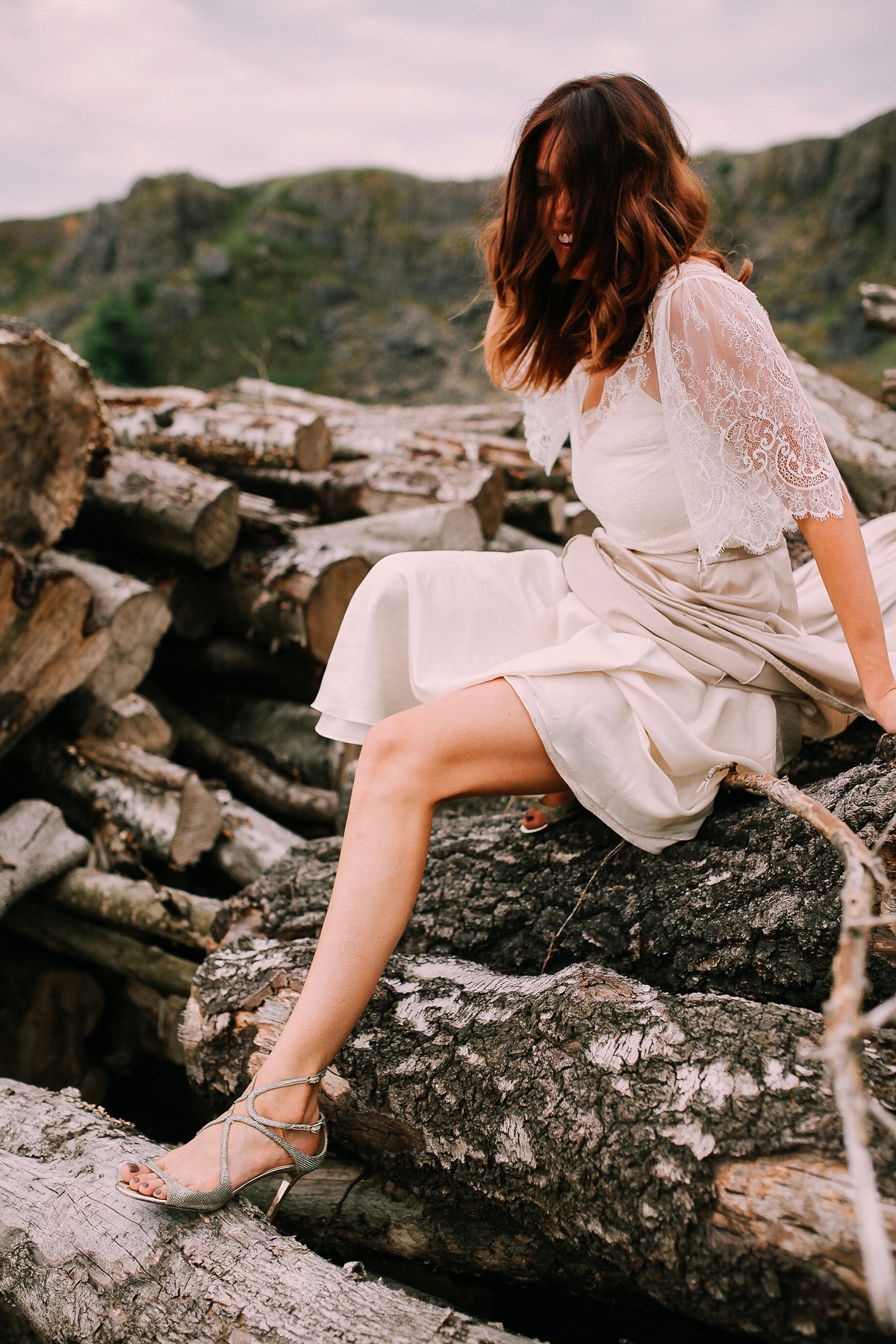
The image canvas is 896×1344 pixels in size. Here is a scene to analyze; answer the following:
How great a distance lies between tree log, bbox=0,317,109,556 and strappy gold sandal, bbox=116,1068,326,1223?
8.45 feet

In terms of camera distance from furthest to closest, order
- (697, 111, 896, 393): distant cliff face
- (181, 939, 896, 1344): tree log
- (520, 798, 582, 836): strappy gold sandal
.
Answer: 1. (697, 111, 896, 393): distant cliff face
2. (520, 798, 582, 836): strappy gold sandal
3. (181, 939, 896, 1344): tree log

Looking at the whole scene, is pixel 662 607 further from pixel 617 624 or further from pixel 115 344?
pixel 115 344

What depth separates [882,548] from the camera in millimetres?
2131

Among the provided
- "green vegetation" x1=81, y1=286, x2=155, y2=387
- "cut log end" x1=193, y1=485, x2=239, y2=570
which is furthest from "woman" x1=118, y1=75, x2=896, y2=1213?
Answer: "green vegetation" x1=81, y1=286, x2=155, y2=387

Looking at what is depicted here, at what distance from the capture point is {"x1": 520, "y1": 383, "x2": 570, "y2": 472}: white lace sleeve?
238 centimetres

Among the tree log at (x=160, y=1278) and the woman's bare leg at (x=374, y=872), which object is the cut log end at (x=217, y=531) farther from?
the tree log at (x=160, y=1278)

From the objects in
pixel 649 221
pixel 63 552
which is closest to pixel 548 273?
pixel 649 221

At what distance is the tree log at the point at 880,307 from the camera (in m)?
4.03

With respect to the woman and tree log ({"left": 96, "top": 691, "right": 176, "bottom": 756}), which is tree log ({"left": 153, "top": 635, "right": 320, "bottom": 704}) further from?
the woman

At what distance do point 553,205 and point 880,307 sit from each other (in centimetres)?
318

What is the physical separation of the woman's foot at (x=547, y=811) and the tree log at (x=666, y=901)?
35 mm

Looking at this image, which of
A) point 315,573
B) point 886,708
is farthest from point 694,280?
point 315,573

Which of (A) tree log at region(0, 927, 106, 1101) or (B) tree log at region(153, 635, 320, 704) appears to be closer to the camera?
(A) tree log at region(0, 927, 106, 1101)

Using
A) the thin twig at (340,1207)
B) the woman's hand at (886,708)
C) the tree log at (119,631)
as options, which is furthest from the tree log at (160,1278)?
the tree log at (119,631)
